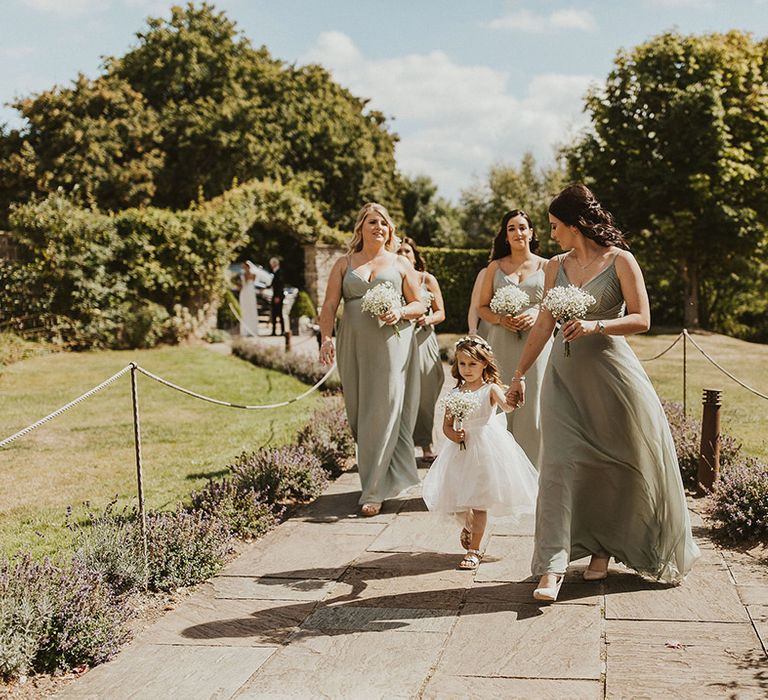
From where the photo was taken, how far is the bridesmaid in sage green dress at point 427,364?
8.24 metres

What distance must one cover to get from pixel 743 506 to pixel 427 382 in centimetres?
365

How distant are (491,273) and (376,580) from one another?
9.49 feet

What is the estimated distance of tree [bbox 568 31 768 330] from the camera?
2358 centimetres

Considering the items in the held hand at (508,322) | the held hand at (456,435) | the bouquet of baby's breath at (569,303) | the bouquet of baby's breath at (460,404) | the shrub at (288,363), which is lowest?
the shrub at (288,363)

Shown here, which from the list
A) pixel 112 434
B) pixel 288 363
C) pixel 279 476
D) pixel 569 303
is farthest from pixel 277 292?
pixel 569 303

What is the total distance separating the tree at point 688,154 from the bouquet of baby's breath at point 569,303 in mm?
20665

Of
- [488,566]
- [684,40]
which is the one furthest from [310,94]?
[488,566]

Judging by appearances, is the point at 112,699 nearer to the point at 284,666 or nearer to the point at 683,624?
the point at 284,666

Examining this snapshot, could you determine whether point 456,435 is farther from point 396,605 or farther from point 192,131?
point 192,131

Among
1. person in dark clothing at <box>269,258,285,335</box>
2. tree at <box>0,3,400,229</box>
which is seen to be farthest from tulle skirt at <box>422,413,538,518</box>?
tree at <box>0,3,400,229</box>

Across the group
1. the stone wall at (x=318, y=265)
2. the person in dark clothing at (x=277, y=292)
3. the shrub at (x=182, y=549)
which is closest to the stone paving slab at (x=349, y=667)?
the shrub at (x=182, y=549)

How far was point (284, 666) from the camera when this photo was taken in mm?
3727

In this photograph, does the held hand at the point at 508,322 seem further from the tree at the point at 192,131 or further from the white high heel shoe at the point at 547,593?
the tree at the point at 192,131

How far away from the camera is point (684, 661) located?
3.58 m
